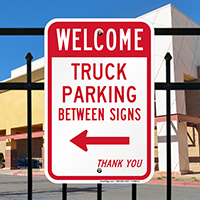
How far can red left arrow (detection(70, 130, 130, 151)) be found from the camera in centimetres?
154

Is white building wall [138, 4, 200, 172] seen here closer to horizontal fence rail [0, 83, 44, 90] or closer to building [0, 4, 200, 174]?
building [0, 4, 200, 174]

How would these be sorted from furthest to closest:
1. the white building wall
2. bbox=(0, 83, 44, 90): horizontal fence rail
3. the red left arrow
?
1. the white building wall
2. bbox=(0, 83, 44, 90): horizontal fence rail
3. the red left arrow

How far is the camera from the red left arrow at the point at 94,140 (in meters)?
1.54

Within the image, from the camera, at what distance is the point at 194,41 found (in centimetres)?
2605

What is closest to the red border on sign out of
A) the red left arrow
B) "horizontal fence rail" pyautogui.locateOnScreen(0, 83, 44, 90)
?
the red left arrow

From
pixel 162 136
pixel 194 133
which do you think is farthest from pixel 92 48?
pixel 194 133

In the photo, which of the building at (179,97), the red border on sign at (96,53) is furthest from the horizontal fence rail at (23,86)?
the building at (179,97)

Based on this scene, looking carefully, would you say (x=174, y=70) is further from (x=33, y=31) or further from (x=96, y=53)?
(x=96, y=53)

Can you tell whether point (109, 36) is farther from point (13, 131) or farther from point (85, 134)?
point (13, 131)

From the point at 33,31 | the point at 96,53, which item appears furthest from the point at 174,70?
the point at 96,53

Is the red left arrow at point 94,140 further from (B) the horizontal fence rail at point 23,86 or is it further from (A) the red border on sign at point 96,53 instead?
(B) the horizontal fence rail at point 23,86

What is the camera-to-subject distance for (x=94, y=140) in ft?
5.11

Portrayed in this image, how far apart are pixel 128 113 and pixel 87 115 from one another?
0.69 feet

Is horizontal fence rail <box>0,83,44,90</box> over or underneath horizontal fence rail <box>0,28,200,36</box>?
underneath
